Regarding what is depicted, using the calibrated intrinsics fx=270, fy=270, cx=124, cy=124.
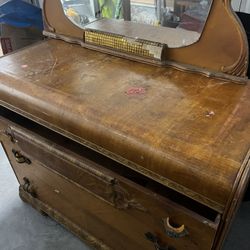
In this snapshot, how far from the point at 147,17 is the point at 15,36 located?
869 millimetres

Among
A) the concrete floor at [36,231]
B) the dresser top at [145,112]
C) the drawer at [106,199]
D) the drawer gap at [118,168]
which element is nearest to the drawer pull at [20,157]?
the drawer at [106,199]

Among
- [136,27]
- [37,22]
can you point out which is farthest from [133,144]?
[37,22]

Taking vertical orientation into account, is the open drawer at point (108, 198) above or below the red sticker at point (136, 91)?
below

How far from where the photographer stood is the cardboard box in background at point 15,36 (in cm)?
140

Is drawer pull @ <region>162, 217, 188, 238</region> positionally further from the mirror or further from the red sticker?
the mirror

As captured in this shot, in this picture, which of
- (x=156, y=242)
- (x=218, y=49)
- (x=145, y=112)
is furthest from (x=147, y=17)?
(x=156, y=242)

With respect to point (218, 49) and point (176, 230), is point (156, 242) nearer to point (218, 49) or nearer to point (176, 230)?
point (176, 230)

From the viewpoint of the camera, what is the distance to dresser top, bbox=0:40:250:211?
49 centimetres

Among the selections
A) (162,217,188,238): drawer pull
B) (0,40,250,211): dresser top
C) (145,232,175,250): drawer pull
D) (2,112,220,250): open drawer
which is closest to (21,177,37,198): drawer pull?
(2,112,220,250): open drawer

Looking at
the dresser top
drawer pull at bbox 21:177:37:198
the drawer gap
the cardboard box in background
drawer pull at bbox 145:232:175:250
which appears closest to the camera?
the dresser top

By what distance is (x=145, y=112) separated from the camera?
2.00ft

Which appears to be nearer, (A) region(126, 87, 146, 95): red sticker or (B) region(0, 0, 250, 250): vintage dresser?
(B) region(0, 0, 250, 250): vintage dresser

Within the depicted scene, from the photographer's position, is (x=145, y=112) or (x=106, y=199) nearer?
(x=145, y=112)

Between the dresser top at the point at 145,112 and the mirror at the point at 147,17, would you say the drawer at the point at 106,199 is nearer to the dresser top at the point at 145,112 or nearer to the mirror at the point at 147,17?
the dresser top at the point at 145,112
